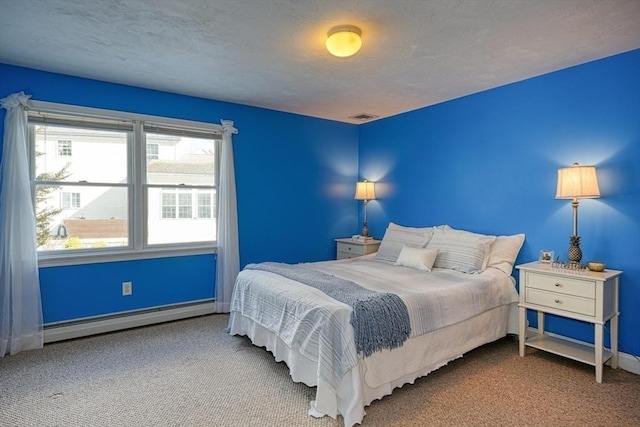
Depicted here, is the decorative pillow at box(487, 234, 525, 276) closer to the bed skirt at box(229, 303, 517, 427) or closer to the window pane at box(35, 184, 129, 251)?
the bed skirt at box(229, 303, 517, 427)

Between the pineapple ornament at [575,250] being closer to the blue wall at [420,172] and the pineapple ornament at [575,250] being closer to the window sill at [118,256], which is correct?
the blue wall at [420,172]

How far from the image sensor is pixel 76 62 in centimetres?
293

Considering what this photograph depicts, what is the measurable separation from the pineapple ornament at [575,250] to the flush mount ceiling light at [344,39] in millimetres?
2254

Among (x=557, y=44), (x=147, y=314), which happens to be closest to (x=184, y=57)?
(x=147, y=314)

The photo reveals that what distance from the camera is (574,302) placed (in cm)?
258

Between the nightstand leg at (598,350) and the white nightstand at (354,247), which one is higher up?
the white nightstand at (354,247)

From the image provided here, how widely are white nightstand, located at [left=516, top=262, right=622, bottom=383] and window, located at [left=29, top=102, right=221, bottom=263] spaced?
3209 mm

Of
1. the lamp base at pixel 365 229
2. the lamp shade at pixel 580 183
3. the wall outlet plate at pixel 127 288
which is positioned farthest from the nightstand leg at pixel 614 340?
the wall outlet plate at pixel 127 288

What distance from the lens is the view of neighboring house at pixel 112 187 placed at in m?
3.27

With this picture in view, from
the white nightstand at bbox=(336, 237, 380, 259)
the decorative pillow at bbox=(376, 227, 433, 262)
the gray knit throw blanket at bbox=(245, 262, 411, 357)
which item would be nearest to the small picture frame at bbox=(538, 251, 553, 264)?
the decorative pillow at bbox=(376, 227, 433, 262)

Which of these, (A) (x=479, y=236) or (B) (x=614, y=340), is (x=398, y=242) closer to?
(A) (x=479, y=236)

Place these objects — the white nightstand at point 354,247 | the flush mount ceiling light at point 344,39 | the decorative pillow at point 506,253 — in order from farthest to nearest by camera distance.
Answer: the white nightstand at point 354,247
the decorative pillow at point 506,253
the flush mount ceiling light at point 344,39

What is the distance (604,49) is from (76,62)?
164 inches

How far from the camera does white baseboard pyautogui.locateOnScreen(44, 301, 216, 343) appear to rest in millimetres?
3229
